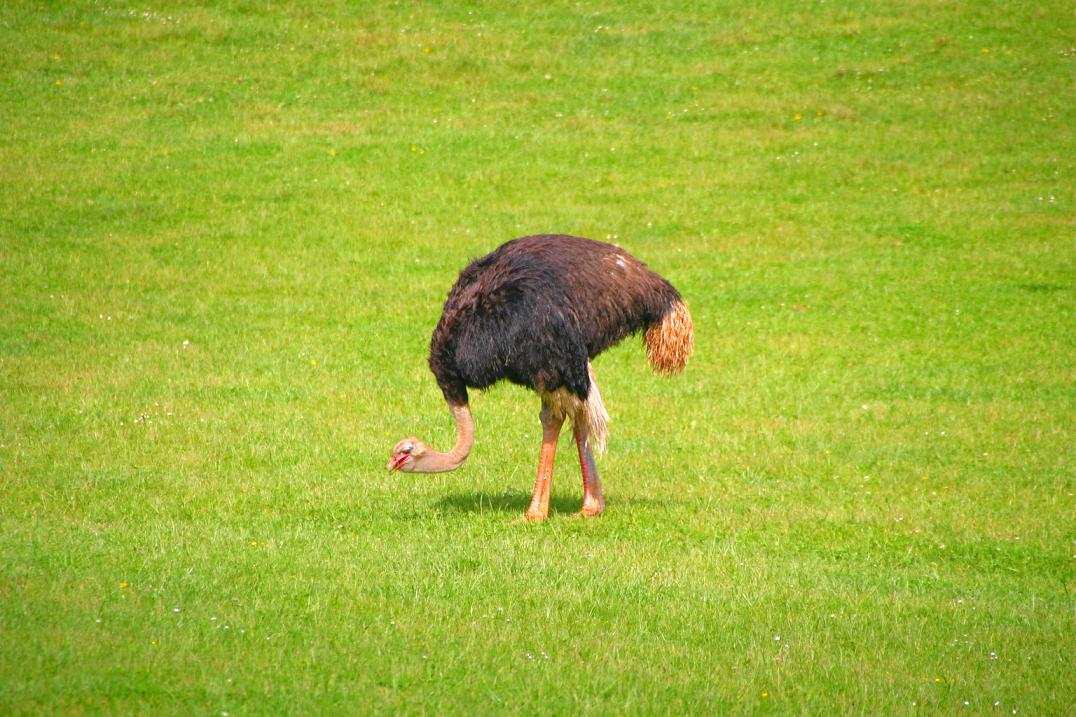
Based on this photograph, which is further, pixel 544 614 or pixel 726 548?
pixel 726 548

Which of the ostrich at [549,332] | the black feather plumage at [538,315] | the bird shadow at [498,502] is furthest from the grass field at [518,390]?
the black feather plumage at [538,315]

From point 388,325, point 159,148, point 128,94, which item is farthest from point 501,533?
point 128,94

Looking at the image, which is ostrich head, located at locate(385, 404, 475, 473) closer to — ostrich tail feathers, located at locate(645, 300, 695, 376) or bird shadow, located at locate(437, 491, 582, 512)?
bird shadow, located at locate(437, 491, 582, 512)

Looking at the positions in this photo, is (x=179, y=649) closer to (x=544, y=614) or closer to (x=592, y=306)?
(x=544, y=614)

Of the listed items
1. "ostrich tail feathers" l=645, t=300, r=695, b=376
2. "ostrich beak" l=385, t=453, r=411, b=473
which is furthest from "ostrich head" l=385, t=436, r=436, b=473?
"ostrich tail feathers" l=645, t=300, r=695, b=376

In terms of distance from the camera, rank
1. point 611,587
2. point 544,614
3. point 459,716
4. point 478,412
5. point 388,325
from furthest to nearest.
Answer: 1. point 388,325
2. point 478,412
3. point 611,587
4. point 544,614
5. point 459,716

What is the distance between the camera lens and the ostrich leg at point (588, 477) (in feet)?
36.8

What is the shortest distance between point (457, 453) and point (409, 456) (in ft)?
1.31

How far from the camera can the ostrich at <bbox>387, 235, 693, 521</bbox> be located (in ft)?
34.6

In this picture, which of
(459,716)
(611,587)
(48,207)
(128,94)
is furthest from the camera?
(128,94)

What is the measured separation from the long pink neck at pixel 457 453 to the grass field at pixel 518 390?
53 cm

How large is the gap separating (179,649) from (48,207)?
56.5 ft

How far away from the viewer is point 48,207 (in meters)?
23.0

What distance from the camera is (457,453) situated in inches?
422
